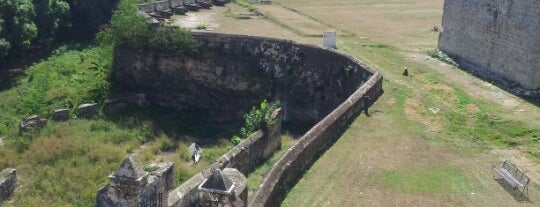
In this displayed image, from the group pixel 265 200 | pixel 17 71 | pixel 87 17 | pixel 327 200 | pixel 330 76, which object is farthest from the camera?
pixel 87 17

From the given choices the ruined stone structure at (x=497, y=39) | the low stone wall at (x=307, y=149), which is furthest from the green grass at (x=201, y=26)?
the low stone wall at (x=307, y=149)

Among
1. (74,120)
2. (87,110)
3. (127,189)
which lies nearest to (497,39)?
(87,110)

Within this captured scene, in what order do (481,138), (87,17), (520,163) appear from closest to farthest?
(520,163) → (481,138) → (87,17)

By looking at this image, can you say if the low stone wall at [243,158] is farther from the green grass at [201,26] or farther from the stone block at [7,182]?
the green grass at [201,26]

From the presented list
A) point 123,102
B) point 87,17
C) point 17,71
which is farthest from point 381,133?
point 87,17

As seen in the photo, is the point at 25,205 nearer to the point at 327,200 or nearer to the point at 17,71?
the point at 327,200

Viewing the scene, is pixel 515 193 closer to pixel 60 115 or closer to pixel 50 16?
pixel 60 115

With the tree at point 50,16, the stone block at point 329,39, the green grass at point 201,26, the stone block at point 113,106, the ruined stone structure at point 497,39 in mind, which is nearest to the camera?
the ruined stone structure at point 497,39
